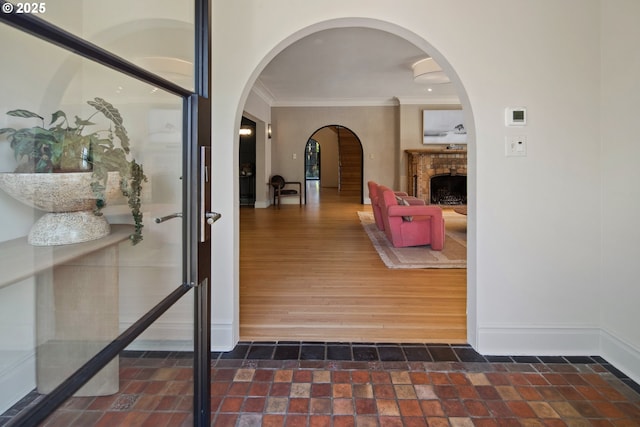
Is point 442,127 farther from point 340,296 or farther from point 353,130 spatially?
point 340,296

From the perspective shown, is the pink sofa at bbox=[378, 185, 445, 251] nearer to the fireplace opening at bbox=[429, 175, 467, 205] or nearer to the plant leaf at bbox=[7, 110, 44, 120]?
the plant leaf at bbox=[7, 110, 44, 120]

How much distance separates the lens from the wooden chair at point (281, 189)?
32.7ft

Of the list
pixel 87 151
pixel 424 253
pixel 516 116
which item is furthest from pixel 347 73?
pixel 87 151

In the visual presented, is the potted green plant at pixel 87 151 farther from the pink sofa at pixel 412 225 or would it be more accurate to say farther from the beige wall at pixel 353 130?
the beige wall at pixel 353 130

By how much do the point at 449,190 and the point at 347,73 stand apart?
182 inches

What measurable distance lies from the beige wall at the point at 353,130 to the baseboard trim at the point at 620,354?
803 cm

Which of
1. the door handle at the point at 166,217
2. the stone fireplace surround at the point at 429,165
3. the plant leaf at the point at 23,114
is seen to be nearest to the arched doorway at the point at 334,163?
the stone fireplace surround at the point at 429,165

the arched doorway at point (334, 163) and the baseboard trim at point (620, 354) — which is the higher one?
the arched doorway at point (334, 163)

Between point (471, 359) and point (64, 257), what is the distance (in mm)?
2130

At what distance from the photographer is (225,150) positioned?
7.72 feet

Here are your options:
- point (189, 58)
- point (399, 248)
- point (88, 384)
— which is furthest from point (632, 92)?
point (399, 248)

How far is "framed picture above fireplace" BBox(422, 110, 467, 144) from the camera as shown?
9.57 meters

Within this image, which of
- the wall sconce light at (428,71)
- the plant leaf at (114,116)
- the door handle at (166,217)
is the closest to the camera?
the plant leaf at (114,116)

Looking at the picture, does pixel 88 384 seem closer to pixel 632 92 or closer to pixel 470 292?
pixel 470 292
